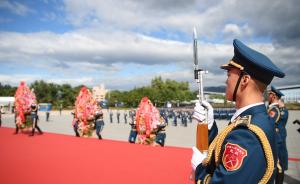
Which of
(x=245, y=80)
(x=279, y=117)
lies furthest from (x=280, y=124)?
(x=245, y=80)

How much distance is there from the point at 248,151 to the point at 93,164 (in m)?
6.43

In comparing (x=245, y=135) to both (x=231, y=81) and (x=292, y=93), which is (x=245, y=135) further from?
(x=292, y=93)

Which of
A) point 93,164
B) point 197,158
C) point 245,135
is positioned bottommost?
point 93,164

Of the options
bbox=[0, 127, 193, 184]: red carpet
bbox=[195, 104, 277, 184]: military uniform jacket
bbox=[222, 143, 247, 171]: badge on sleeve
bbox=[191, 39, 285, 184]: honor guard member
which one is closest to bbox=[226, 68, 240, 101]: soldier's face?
bbox=[191, 39, 285, 184]: honor guard member

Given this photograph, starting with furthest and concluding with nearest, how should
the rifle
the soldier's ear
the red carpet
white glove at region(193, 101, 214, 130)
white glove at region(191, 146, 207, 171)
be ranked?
the red carpet
white glove at region(193, 101, 214, 130)
the rifle
white glove at region(191, 146, 207, 171)
the soldier's ear

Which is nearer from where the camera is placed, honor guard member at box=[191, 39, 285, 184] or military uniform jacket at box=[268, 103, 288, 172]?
honor guard member at box=[191, 39, 285, 184]

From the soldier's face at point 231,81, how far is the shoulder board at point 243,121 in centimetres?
19

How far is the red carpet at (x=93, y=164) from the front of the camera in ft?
20.6

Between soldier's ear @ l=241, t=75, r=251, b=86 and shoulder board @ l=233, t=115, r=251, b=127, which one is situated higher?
soldier's ear @ l=241, t=75, r=251, b=86

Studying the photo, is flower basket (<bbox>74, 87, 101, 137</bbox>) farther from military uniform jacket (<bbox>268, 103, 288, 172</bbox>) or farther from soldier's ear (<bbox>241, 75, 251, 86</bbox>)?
soldier's ear (<bbox>241, 75, 251, 86</bbox>)

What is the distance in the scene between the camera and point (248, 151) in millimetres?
1737

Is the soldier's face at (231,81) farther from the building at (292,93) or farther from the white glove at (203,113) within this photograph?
the building at (292,93)

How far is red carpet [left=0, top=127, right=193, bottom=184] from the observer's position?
20.6ft

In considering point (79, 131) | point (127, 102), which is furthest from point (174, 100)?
point (79, 131)
